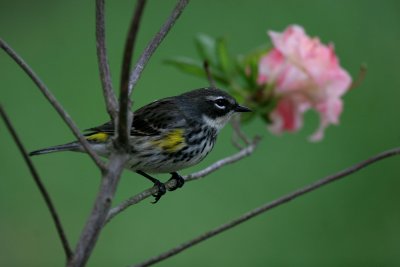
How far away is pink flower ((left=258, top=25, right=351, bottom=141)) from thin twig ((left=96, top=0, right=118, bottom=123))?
736 millimetres

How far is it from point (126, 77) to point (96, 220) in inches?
8.4

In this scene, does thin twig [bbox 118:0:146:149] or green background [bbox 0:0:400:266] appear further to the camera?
green background [bbox 0:0:400:266]

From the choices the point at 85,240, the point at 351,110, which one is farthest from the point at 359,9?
the point at 85,240

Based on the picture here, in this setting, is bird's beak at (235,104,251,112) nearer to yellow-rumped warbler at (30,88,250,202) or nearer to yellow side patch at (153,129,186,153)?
yellow-rumped warbler at (30,88,250,202)

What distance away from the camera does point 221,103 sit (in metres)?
2.10

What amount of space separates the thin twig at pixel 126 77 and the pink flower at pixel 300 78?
834 mm

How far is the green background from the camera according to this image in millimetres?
3258

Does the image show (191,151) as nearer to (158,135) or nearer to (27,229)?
(158,135)

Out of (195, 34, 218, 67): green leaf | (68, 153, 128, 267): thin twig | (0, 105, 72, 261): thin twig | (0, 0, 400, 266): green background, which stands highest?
(0, 105, 72, 261): thin twig

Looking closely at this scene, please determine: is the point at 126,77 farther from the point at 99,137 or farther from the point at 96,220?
the point at 99,137

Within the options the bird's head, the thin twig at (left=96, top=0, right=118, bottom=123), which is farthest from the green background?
the thin twig at (left=96, top=0, right=118, bottom=123)

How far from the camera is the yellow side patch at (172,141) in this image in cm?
196

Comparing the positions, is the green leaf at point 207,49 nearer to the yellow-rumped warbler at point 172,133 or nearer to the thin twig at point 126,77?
the yellow-rumped warbler at point 172,133

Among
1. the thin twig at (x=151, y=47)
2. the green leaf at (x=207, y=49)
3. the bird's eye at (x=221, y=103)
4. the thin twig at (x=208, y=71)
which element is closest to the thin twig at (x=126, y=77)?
the thin twig at (x=151, y=47)
